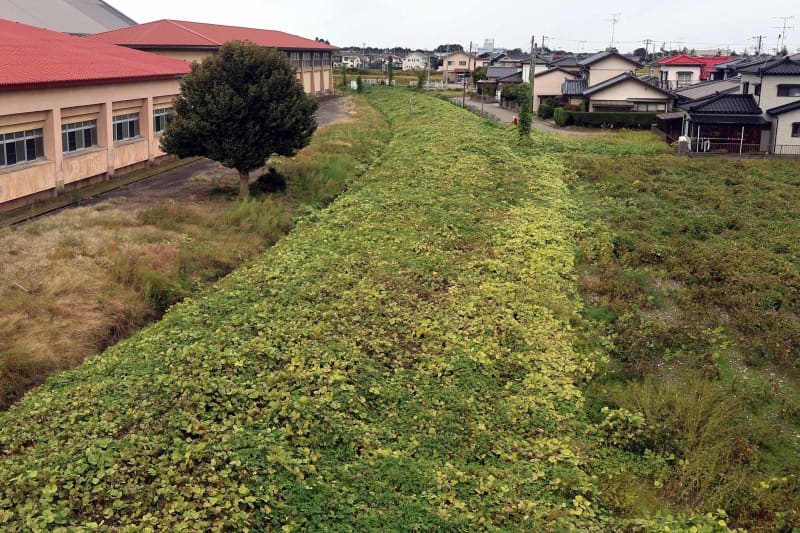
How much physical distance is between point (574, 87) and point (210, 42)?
87.4 ft

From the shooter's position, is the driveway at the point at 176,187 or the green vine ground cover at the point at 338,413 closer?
the green vine ground cover at the point at 338,413

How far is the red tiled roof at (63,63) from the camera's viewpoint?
21.7m

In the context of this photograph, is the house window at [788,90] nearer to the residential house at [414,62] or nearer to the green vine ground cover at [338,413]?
the green vine ground cover at [338,413]

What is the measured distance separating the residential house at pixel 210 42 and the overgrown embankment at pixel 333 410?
21869mm

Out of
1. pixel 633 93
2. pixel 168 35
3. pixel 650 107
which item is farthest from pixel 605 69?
pixel 168 35

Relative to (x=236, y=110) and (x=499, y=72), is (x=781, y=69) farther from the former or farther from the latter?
(x=499, y=72)

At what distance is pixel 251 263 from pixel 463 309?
248 inches

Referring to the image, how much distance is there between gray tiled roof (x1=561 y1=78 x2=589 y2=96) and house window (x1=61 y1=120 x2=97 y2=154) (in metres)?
37.4

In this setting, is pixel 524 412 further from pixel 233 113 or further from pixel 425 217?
pixel 233 113

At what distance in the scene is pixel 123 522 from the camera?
785 centimetres

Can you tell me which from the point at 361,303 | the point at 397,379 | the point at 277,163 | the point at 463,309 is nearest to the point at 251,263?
the point at 361,303

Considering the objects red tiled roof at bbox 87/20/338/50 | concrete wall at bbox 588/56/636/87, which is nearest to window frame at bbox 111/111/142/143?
red tiled roof at bbox 87/20/338/50

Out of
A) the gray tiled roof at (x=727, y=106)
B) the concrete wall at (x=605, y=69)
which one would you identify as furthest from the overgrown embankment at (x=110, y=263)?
the concrete wall at (x=605, y=69)

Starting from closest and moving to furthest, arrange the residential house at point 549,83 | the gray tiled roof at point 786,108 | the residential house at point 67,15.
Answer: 1. the gray tiled roof at point 786,108
2. the residential house at point 67,15
3. the residential house at point 549,83
